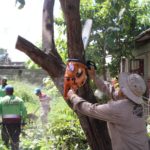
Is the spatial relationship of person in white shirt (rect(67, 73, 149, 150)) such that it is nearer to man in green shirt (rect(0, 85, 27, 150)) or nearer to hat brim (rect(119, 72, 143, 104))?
hat brim (rect(119, 72, 143, 104))

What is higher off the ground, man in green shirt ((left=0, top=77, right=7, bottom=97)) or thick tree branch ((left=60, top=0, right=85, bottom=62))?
thick tree branch ((left=60, top=0, right=85, bottom=62))

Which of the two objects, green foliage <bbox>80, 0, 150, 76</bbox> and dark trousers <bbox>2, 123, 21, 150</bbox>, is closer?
dark trousers <bbox>2, 123, 21, 150</bbox>

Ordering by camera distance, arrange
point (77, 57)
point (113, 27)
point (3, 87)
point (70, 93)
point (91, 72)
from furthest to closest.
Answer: point (113, 27) → point (3, 87) → point (77, 57) → point (91, 72) → point (70, 93)

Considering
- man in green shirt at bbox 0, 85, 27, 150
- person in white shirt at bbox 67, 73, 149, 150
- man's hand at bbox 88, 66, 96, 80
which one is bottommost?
man in green shirt at bbox 0, 85, 27, 150

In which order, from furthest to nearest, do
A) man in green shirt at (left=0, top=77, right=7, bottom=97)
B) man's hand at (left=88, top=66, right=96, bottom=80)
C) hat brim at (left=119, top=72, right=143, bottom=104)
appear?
man in green shirt at (left=0, top=77, right=7, bottom=97) → man's hand at (left=88, top=66, right=96, bottom=80) → hat brim at (left=119, top=72, right=143, bottom=104)

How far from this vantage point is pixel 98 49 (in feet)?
44.2

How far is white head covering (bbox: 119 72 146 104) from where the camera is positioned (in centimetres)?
412

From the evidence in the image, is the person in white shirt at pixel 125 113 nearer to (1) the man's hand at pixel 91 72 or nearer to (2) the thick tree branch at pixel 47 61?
(1) the man's hand at pixel 91 72

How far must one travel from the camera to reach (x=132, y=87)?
4145mm

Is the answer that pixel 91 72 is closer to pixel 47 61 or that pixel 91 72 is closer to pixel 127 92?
pixel 47 61

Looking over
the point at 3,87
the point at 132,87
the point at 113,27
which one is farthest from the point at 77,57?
the point at 113,27

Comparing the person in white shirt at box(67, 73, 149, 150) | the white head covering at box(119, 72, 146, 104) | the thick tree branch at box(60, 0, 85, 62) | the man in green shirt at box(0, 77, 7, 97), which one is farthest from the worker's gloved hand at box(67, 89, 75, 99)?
the man in green shirt at box(0, 77, 7, 97)

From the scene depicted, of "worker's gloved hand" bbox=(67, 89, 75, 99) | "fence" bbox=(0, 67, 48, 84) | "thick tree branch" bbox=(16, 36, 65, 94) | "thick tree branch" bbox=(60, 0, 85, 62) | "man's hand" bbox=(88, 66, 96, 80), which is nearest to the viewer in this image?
"worker's gloved hand" bbox=(67, 89, 75, 99)

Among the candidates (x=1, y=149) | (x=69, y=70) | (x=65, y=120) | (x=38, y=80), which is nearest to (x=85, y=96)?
(x=69, y=70)
